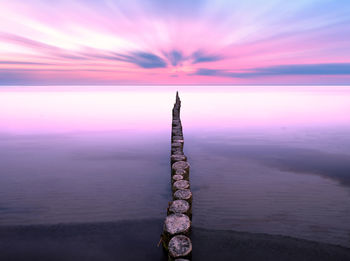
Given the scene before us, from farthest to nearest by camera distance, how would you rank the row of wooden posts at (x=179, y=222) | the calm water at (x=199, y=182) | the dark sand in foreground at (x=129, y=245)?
the calm water at (x=199, y=182), the dark sand in foreground at (x=129, y=245), the row of wooden posts at (x=179, y=222)

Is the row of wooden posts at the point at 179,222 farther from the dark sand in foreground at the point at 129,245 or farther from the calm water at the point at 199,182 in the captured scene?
the calm water at the point at 199,182

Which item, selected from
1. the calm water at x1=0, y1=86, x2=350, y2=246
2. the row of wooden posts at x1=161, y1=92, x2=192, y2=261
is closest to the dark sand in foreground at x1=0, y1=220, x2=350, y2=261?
the calm water at x1=0, y1=86, x2=350, y2=246

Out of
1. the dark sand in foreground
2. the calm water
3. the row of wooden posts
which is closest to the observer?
the row of wooden posts

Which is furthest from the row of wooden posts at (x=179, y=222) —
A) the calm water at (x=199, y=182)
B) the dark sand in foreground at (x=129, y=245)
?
the calm water at (x=199, y=182)

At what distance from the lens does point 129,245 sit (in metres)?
5.80

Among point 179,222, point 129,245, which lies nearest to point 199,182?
point 129,245

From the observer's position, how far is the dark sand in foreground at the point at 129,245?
543cm

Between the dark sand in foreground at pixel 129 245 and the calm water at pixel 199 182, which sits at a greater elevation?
the calm water at pixel 199 182

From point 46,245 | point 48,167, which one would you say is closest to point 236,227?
point 46,245

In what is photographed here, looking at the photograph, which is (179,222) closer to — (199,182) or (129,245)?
(129,245)

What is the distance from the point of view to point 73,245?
18.9ft

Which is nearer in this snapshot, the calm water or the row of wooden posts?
the row of wooden posts

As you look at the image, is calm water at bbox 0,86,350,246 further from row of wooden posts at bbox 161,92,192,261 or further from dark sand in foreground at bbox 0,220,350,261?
row of wooden posts at bbox 161,92,192,261

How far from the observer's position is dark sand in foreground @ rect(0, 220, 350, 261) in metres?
5.43
